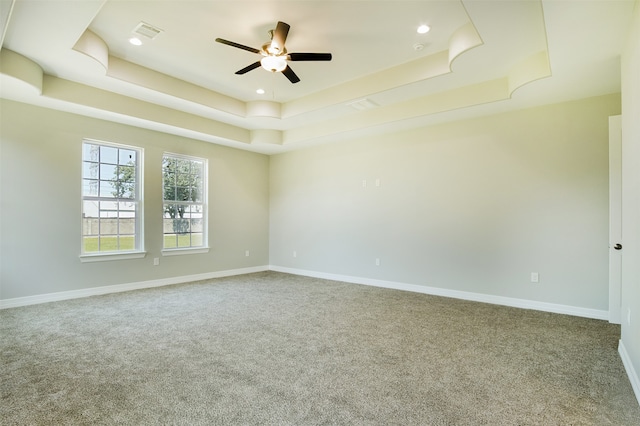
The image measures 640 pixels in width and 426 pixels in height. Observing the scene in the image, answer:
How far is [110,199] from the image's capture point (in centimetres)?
493

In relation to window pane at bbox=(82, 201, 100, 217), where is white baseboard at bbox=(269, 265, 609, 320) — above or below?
below

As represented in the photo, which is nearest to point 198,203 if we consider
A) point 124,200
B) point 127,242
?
point 124,200

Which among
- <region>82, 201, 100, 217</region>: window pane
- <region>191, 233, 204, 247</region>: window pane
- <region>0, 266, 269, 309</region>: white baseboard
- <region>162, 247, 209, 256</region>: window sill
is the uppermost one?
<region>82, 201, 100, 217</region>: window pane

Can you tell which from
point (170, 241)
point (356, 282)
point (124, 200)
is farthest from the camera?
point (356, 282)

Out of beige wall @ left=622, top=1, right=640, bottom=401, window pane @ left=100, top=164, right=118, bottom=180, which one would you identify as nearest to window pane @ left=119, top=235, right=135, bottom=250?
window pane @ left=100, top=164, right=118, bottom=180

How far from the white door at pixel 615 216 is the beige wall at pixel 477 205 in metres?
0.23

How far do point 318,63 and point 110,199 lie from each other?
12.2 ft

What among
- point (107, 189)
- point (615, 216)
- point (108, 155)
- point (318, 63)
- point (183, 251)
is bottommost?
point (183, 251)

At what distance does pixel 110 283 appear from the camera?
480cm

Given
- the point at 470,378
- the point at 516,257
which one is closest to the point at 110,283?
the point at 470,378

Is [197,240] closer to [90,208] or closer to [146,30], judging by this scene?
[90,208]

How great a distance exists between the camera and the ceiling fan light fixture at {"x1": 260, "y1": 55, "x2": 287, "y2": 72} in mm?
3148

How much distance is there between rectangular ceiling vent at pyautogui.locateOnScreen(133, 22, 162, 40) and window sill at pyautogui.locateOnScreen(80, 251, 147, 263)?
3.15 m

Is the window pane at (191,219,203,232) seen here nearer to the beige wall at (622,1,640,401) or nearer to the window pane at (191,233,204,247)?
the window pane at (191,233,204,247)
